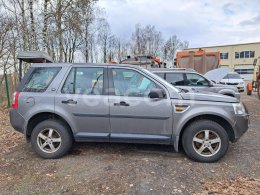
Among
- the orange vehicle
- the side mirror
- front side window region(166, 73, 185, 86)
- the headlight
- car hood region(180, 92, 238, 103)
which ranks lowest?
the headlight

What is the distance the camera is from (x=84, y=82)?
4398 mm

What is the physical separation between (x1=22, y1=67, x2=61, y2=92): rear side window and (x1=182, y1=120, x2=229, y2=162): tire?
2.73 meters

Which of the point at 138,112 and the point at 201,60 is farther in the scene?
the point at 201,60

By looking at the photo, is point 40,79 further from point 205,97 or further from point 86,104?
point 205,97

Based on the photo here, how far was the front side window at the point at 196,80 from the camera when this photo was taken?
333 inches

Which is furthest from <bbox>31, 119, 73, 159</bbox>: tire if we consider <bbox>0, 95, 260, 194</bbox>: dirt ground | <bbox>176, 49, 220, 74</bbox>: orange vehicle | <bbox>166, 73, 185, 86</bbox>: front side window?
<bbox>176, 49, 220, 74</bbox>: orange vehicle

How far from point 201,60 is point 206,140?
960 centimetres

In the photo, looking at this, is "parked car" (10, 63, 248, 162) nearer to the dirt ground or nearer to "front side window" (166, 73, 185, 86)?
the dirt ground

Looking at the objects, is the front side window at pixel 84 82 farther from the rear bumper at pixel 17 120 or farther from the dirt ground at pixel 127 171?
the dirt ground at pixel 127 171

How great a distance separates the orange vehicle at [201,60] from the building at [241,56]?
31.1 m

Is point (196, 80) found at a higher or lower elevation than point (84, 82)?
higher

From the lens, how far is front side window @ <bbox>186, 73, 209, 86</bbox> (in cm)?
847

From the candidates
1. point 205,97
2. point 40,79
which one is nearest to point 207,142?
point 205,97

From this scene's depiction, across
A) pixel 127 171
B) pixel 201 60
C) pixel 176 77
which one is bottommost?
pixel 127 171
